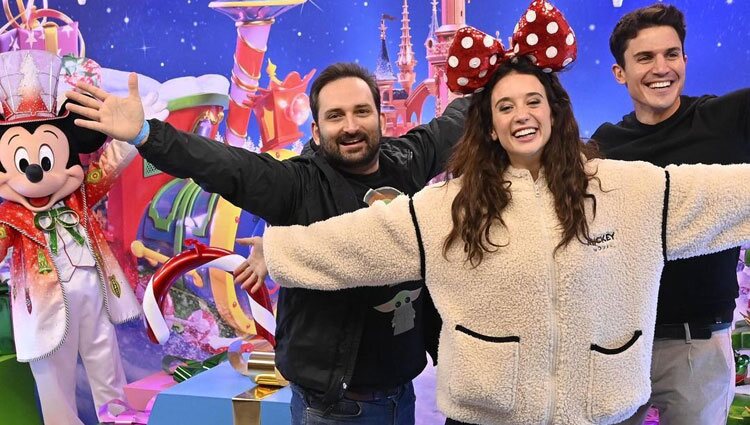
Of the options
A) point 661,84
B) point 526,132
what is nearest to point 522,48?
point 526,132

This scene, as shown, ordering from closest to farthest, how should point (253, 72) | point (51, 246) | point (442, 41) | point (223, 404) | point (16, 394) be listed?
1. point (223, 404)
2. point (442, 41)
3. point (51, 246)
4. point (253, 72)
5. point (16, 394)

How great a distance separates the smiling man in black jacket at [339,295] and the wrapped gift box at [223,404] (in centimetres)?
47

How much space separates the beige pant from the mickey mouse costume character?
2.56m

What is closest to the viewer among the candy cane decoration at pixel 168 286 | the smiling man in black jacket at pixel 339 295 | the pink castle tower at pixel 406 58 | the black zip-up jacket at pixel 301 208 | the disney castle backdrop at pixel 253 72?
the black zip-up jacket at pixel 301 208

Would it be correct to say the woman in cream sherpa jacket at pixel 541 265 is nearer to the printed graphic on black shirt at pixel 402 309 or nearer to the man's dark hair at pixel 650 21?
the printed graphic on black shirt at pixel 402 309

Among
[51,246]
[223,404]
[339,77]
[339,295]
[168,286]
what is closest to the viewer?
[339,295]

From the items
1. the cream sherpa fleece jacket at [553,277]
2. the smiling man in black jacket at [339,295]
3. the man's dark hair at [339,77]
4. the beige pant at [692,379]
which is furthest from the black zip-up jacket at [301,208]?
the beige pant at [692,379]

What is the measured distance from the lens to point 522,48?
53.2 inches

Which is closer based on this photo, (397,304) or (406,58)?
(397,304)

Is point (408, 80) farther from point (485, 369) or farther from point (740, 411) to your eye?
point (485, 369)

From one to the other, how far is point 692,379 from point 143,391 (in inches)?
99.9

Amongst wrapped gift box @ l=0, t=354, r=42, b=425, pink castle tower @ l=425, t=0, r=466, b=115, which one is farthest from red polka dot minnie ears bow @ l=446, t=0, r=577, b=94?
wrapped gift box @ l=0, t=354, r=42, b=425

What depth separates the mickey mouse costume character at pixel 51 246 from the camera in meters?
3.10

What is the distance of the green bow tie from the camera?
3.16 meters
